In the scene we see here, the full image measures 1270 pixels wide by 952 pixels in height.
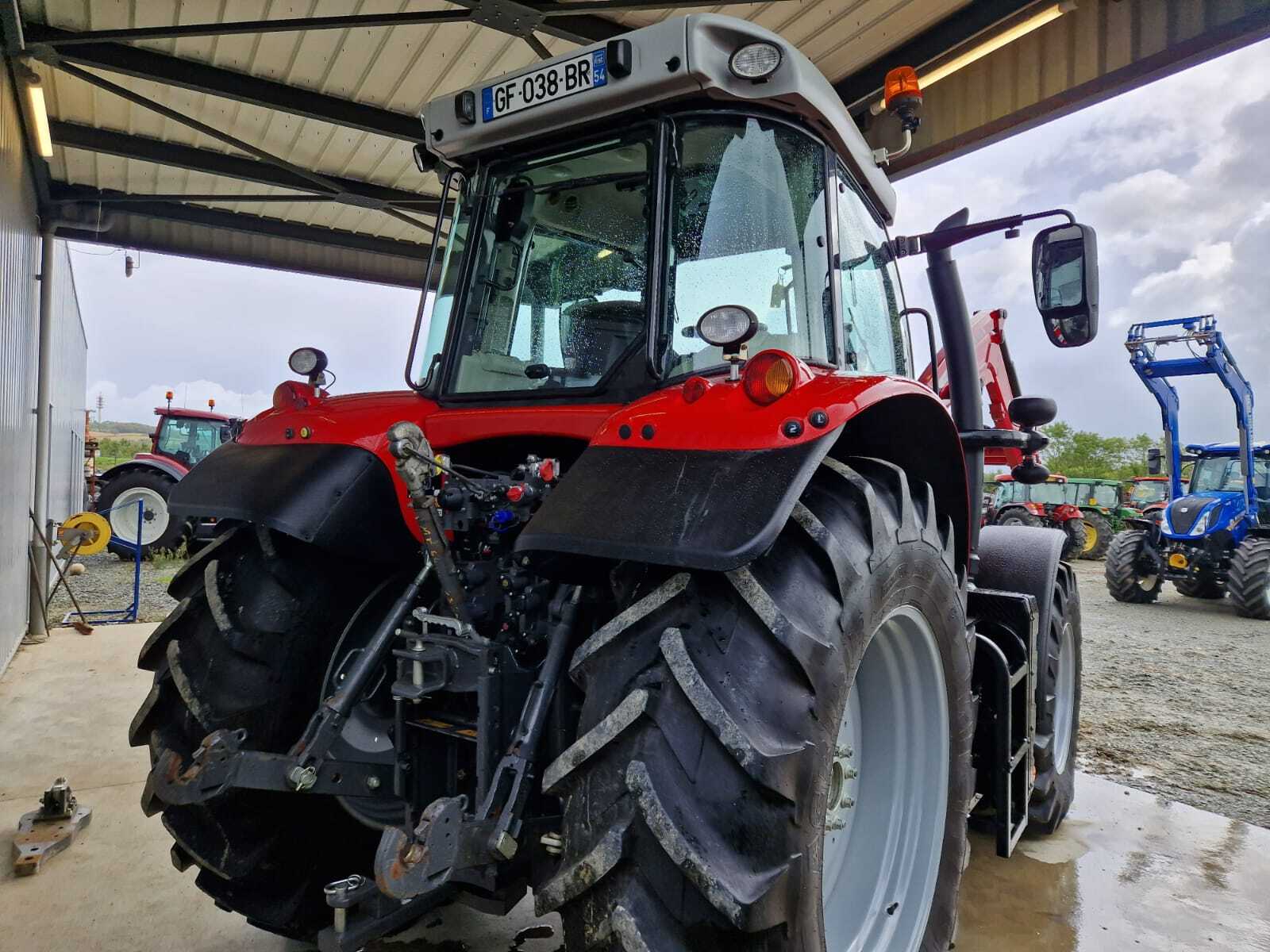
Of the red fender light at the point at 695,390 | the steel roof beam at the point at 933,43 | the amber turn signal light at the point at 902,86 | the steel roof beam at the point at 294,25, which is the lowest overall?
the red fender light at the point at 695,390

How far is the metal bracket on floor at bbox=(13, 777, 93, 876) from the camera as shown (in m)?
2.93

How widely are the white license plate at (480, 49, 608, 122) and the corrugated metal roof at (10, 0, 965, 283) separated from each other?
2.57m

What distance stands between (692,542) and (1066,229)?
1986 millimetres

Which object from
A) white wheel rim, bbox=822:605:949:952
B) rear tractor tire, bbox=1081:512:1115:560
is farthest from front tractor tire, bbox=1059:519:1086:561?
white wheel rim, bbox=822:605:949:952

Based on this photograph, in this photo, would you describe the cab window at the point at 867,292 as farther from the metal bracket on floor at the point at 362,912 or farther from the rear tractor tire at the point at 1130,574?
the rear tractor tire at the point at 1130,574

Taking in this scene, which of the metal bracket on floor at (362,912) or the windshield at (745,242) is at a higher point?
the windshield at (745,242)

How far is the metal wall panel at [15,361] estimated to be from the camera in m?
5.33

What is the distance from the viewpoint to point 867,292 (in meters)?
2.63

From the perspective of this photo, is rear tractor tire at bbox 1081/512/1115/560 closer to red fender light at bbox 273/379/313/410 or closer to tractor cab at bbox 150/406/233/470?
tractor cab at bbox 150/406/233/470

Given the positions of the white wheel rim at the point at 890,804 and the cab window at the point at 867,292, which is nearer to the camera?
the white wheel rim at the point at 890,804

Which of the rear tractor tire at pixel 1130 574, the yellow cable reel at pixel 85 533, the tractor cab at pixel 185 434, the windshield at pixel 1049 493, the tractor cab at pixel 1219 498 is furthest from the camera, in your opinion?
the windshield at pixel 1049 493

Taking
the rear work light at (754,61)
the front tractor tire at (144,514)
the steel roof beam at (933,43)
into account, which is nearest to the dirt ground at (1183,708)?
the rear work light at (754,61)

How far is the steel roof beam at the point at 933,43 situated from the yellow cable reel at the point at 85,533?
6.71 m

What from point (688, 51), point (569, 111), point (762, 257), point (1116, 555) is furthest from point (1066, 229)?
point (1116, 555)
